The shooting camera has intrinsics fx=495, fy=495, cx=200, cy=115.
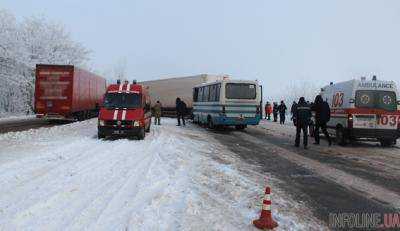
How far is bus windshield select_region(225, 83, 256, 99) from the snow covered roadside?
10.8 meters

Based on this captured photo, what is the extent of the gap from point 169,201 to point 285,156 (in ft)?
26.6

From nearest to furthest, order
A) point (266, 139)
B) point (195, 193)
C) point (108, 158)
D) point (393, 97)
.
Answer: point (195, 193) → point (108, 158) → point (393, 97) → point (266, 139)

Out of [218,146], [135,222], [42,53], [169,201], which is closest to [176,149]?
[218,146]

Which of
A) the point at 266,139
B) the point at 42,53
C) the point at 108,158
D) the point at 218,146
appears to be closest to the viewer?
the point at 108,158

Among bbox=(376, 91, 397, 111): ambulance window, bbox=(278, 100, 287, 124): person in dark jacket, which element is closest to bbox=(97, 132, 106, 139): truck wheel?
bbox=(376, 91, 397, 111): ambulance window

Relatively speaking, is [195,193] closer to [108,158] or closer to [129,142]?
[108,158]

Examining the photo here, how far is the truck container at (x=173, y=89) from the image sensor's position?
42.4 metres

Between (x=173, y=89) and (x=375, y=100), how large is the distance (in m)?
27.2

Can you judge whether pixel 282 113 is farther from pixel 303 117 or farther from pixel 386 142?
pixel 303 117

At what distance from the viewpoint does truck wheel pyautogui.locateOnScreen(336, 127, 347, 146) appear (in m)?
20.1

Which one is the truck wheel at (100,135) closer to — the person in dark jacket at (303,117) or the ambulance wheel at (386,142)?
the person in dark jacket at (303,117)

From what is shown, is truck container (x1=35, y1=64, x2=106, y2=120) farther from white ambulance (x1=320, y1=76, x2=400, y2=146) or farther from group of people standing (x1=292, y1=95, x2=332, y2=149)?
white ambulance (x1=320, y1=76, x2=400, y2=146)

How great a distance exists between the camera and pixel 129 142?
18.5m

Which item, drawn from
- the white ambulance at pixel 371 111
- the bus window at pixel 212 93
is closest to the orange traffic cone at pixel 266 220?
the white ambulance at pixel 371 111
